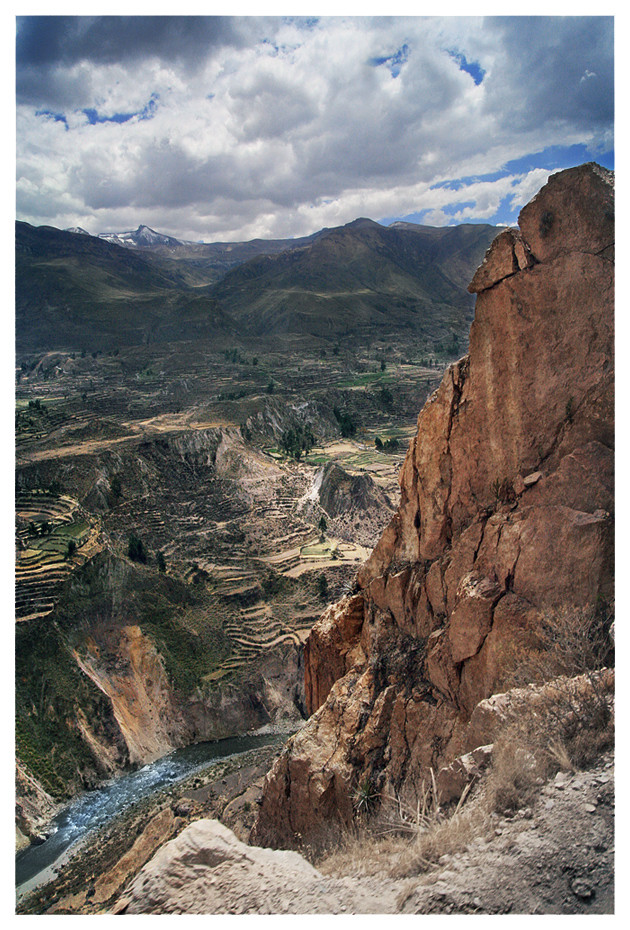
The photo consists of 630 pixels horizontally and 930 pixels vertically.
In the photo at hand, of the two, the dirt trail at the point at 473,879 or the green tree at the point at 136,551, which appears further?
the green tree at the point at 136,551

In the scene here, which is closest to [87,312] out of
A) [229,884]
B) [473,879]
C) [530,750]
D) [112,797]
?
[112,797]

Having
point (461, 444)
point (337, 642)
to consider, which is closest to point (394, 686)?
point (337, 642)

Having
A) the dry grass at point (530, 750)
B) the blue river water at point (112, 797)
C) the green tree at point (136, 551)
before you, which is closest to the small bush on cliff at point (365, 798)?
the dry grass at point (530, 750)

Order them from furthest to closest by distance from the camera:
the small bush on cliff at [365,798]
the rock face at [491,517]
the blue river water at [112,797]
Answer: the blue river water at [112,797] < the small bush on cliff at [365,798] < the rock face at [491,517]

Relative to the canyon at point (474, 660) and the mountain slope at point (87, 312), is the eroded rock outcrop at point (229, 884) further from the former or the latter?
the mountain slope at point (87, 312)

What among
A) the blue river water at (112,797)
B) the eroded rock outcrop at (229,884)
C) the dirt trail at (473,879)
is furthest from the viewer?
the blue river water at (112,797)

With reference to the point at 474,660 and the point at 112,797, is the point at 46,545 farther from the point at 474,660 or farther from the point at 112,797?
the point at 474,660

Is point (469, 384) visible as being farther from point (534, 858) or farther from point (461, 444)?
point (534, 858)
